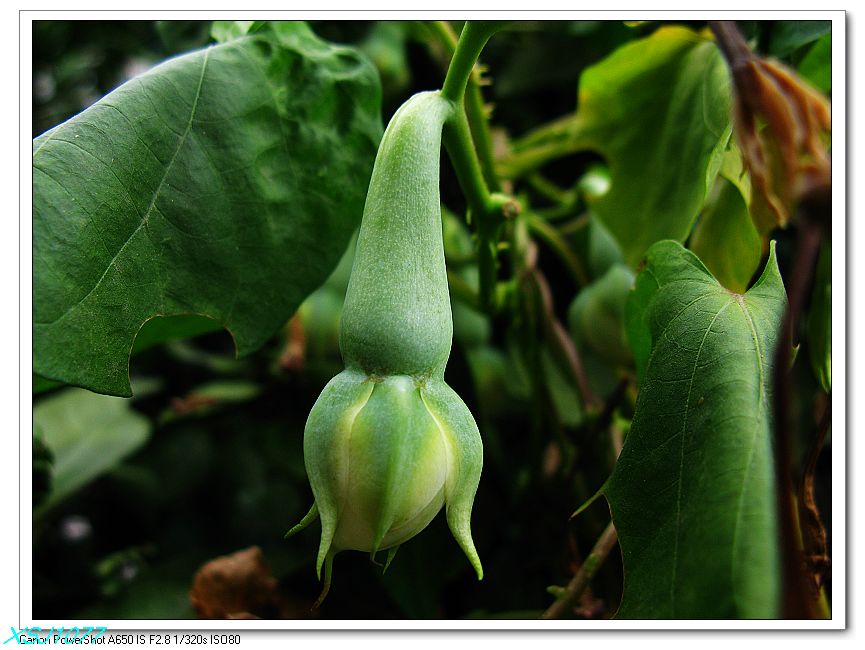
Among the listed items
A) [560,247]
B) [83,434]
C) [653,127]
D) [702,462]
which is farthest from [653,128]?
[83,434]

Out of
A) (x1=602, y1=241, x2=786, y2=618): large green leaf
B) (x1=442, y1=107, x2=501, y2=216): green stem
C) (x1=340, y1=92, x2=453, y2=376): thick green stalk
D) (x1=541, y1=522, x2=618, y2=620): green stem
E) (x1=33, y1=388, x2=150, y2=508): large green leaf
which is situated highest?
(x1=442, y1=107, x2=501, y2=216): green stem

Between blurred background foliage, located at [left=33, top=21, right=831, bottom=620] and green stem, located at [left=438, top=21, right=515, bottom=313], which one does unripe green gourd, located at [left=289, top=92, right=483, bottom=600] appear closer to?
green stem, located at [left=438, top=21, right=515, bottom=313]

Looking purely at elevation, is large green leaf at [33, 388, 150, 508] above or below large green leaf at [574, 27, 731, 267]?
below

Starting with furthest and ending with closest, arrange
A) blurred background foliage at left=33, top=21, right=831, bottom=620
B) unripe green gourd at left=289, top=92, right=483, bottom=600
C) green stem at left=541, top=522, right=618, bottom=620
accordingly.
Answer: blurred background foliage at left=33, top=21, right=831, bottom=620 < green stem at left=541, top=522, right=618, bottom=620 < unripe green gourd at left=289, top=92, right=483, bottom=600

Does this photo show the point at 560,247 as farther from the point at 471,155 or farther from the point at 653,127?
the point at 471,155

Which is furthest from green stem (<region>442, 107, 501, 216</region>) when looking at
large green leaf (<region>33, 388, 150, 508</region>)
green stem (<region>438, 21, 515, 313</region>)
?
large green leaf (<region>33, 388, 150, 508</region>)

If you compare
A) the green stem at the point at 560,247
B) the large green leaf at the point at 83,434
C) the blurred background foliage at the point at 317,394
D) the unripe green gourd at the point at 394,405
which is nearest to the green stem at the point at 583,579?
the blurred background foliage at the point at 317,394
